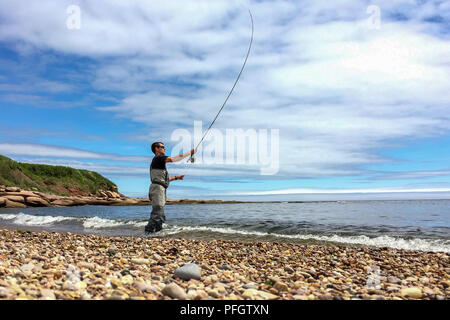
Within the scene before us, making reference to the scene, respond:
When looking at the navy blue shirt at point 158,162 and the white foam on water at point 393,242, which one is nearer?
the navy blue shirt at point 158,162

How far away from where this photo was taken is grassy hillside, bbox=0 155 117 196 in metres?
82.5

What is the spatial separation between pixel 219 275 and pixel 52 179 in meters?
104

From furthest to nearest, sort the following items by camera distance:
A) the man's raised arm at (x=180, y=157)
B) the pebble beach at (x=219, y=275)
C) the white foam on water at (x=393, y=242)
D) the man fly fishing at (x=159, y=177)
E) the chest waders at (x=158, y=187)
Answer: the white foam on water at (x=393, y=242), the chest waders at (x=158, y=187), the man fly fishing at (x=159, y=177), the man's raised arm at (x=180, y=157), the pebble beach at (x=219, y=275)

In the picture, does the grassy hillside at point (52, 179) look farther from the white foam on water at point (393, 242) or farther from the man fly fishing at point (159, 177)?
the white foam on water at point (393, 242)

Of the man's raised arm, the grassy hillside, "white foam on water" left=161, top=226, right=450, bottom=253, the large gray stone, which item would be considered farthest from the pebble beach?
the grassy hillside

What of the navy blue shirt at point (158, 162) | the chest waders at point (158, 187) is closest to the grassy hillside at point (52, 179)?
the chest waders at point (158, 187)

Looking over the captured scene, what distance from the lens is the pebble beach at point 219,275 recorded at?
483 centimetres

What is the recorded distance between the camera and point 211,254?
374 inches

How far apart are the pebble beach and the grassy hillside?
83.1m

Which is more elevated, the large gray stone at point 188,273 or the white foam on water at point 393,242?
the large gray stone at point 188,273

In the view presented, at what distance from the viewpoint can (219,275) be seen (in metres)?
6.46

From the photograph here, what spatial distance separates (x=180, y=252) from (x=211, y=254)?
0.87 metres

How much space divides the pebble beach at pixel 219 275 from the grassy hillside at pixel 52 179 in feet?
273
